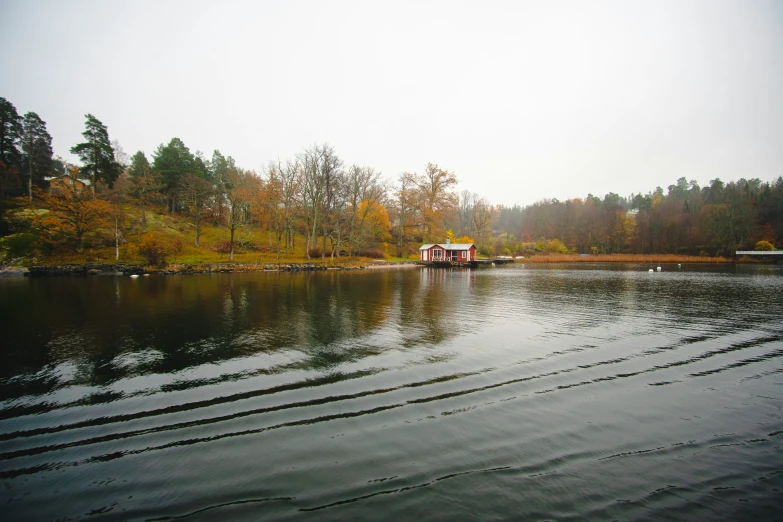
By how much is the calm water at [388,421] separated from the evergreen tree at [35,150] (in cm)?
5993

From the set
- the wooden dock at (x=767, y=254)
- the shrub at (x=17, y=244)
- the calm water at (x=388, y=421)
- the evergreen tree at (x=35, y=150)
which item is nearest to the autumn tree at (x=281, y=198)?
the shrub at (x=17, y=244)

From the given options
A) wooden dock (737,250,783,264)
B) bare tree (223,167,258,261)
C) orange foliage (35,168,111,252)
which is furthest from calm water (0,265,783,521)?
wooden dock (737,250,783,264)

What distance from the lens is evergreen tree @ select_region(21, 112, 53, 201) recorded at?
2180 inches

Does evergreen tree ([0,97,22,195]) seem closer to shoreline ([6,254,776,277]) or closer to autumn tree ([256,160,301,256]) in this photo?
shoreline ([6,254,776,277])

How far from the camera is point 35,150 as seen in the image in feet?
184

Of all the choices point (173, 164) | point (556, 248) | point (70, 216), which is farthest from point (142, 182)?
point (556, 248)

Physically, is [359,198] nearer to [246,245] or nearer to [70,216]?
[246,245]

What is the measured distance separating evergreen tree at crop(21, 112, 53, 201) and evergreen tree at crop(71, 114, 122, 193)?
8.03 m

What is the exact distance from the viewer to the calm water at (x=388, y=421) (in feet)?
15.4

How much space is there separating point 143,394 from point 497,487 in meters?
7.70

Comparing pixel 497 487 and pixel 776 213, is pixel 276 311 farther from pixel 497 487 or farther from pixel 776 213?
pixel 776 213

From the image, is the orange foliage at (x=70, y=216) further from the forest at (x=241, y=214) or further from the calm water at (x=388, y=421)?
the calm water at (x=388, y=421)

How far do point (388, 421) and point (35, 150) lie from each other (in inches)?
3026

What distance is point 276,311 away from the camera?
60.0 ft
